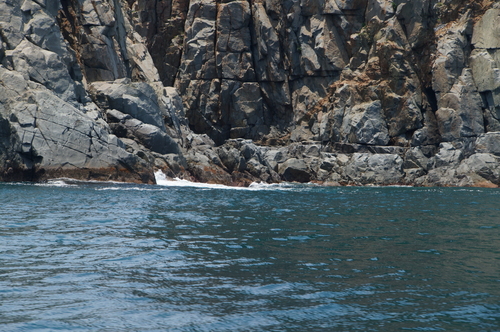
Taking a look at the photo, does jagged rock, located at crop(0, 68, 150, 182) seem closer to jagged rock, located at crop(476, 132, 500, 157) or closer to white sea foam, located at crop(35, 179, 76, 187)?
white sea foam, located at crop(35, 179, 76, 187)

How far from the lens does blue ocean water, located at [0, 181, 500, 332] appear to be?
6504mm

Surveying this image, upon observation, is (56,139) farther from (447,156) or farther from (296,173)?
(447,156)

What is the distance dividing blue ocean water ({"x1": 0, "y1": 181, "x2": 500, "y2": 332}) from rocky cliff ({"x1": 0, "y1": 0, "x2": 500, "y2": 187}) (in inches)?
742

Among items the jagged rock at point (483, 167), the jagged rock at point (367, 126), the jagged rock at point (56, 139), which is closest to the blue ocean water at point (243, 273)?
→ the jagged rock at point (56, 139)

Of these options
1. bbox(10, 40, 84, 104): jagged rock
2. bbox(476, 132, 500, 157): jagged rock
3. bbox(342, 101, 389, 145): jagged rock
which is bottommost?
bbox(476, 132, 500, 157): jagged rock

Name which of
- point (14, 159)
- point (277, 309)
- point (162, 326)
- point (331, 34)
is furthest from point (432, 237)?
point (331, 34)

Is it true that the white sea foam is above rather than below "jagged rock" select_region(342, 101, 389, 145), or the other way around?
below

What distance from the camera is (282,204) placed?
23703 mm

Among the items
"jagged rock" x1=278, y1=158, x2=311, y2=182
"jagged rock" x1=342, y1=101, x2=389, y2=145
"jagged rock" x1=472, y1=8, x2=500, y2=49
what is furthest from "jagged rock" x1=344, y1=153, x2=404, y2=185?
"jagged rock" x1=472, y1=8, x2=500, y2=49

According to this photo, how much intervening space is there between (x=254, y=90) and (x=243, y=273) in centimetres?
6050

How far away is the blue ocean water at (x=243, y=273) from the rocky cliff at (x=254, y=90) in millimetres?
18851

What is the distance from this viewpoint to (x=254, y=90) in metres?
68.2

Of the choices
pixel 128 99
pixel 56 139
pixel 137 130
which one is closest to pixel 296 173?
pixel 137 130

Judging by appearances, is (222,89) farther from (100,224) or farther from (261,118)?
(100,224)
